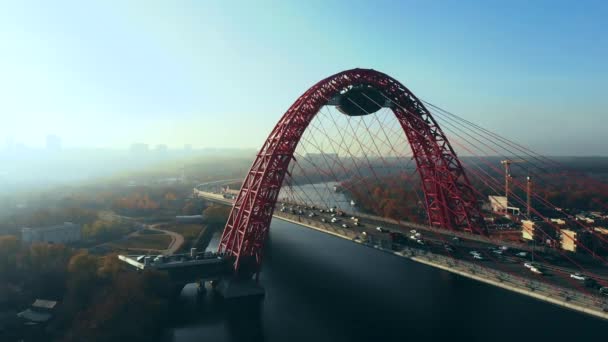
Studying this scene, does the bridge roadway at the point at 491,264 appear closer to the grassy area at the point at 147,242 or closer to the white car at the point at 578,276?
the white car at the point at 578,276

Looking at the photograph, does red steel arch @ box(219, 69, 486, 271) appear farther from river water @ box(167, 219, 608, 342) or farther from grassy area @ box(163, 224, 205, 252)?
grassy area @ box(163, 224, 205, 252)

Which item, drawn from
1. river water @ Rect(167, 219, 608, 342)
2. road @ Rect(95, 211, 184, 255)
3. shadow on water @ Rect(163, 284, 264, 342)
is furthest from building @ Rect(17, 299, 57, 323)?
road @ Rect(95, 211, 184, 255)

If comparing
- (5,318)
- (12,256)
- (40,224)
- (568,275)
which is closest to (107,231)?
(40,224)

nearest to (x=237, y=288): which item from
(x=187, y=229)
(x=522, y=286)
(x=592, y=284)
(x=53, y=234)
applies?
(x=522, y=286)

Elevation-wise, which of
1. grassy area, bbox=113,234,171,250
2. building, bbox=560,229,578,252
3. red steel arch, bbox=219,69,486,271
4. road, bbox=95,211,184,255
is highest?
red steel arch, bbox=219,69,486,271

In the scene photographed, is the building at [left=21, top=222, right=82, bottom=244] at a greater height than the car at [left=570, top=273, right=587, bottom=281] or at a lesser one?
lesser

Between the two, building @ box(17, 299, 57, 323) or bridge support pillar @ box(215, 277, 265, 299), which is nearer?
building @ box(17, 299, 57, 323)

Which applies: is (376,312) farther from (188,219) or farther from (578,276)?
(188,219)
